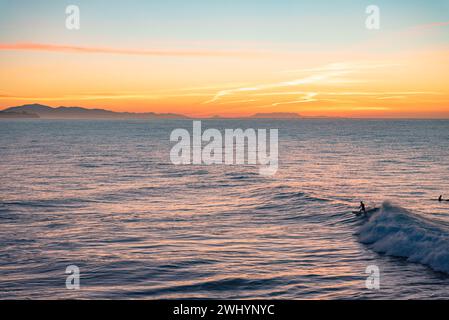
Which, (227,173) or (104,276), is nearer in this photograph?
(104,276)

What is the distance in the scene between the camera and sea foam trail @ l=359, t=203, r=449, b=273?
17.4 meters

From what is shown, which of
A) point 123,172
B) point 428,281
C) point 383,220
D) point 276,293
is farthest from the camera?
point 123,172

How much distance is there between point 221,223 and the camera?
23438 mm

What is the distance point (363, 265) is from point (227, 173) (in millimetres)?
32532

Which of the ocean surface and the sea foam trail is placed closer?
the ocean surface

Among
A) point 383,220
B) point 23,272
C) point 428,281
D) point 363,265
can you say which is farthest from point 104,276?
point 383,220

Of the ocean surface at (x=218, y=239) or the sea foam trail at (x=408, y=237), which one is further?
the sea foam trail at (x=408, y=237)

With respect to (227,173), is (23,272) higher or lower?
lower

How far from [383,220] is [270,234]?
598cm

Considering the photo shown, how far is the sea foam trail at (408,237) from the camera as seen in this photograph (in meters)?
17.4

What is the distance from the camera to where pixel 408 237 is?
20.0 m

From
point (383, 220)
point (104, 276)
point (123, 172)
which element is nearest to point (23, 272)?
point (104, 276)
